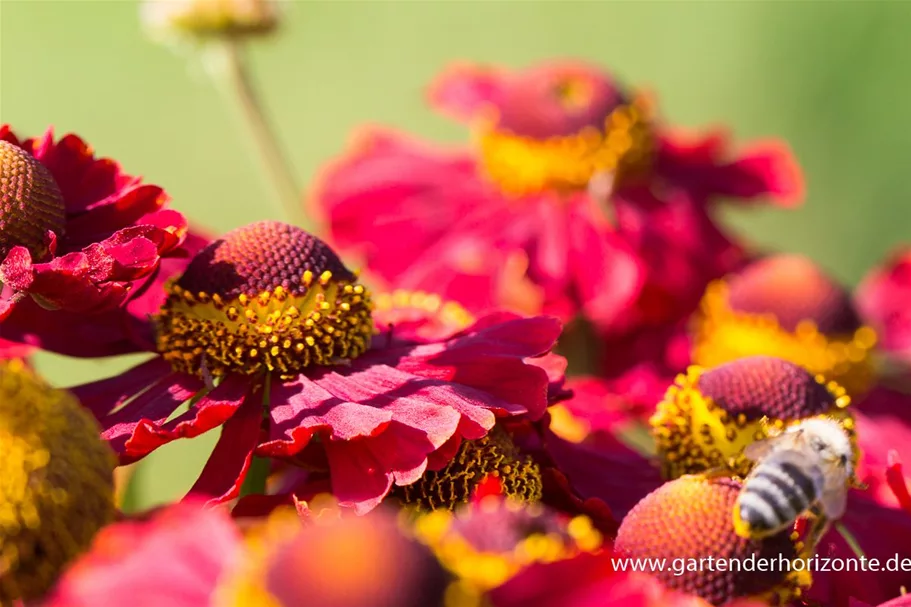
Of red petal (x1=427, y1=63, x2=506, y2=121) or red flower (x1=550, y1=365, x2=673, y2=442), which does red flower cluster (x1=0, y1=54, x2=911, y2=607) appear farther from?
red petal (x1=427, y1=63, x2=506, y2=121)

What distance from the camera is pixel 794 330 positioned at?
166 cm

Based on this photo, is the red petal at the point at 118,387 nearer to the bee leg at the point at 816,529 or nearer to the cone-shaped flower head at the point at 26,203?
the cone-shaped flower head at the point at 26,203

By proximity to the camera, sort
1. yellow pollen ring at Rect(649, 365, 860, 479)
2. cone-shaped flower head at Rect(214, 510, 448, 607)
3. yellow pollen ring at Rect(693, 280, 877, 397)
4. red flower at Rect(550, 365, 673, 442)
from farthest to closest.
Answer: yellow pollen ring at Rect(693, 280, 877, 397), red flower at Rect(550, 365, 673, 442), yellow pollen ring at Rect(649, 365, 860, 479), cone-shaped flower head at Rect(214, 510, 448, 607)

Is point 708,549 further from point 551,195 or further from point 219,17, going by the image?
point 219,17

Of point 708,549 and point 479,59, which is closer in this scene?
point 708,549

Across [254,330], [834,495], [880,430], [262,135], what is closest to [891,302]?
[880,430]

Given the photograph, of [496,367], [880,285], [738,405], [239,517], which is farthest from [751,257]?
[239,517]

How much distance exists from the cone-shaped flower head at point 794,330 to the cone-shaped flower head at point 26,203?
88cm

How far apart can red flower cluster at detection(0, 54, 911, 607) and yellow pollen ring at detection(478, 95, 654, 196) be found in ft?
0.58

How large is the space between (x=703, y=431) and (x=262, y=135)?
3.03 feet

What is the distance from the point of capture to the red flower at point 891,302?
5.97ft

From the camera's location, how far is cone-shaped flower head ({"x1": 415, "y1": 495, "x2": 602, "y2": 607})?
67cm

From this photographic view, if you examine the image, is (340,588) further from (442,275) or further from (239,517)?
→ (442,275)

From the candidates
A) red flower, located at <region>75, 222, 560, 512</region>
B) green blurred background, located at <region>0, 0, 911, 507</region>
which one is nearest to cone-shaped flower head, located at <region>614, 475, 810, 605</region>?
red flower, located at <region>75, 222, 560, 512</region>
